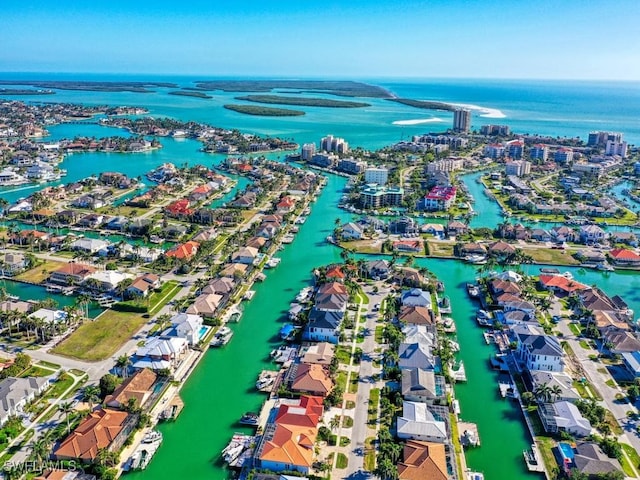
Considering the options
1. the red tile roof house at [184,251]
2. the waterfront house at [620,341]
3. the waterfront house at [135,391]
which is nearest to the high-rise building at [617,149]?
the waterfront house at [620,341]

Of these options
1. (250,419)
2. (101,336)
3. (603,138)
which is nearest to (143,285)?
(101,336)

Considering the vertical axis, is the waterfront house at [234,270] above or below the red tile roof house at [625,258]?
above

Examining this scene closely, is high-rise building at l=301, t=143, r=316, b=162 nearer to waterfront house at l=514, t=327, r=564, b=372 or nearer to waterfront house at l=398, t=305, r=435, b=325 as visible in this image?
waterfront house at l=398, t=305, r=435, b=325

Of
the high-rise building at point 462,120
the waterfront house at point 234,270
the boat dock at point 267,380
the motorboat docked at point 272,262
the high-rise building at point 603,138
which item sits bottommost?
the boat dock at point 267,380

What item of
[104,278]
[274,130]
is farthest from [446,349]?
[274,130]

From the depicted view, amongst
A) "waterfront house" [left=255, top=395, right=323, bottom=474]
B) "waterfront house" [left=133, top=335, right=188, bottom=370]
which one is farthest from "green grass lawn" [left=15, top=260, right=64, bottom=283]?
"waterfront house" [left=255, top=395, right=323, bottom=474]

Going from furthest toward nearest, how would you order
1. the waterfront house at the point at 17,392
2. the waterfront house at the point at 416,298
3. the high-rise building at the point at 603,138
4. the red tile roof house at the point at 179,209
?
the high-rise building at the point at 603,138
the red tile roof house at the point at 179,209
the waterfront house at the point at 416,298
the waterfront house at the point at 17,392

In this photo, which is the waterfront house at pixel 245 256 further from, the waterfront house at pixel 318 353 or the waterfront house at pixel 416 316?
the waterfront house at pixel 416 316
